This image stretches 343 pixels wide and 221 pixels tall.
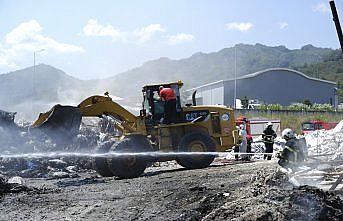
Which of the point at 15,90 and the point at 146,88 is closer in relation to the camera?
the point at 146,88

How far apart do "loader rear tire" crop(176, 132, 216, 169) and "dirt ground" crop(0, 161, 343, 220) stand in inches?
82.7

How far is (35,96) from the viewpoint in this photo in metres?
46.9

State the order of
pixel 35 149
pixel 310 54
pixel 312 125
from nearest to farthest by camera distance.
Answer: pixel 35 149, pixel 312 125, pixel 310 54

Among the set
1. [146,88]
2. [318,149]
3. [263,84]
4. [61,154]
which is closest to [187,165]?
[146,88]

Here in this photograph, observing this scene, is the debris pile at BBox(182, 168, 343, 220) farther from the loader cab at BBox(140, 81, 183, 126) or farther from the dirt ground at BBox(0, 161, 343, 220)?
the loader cab at BBox(140, 81, 183, 126)

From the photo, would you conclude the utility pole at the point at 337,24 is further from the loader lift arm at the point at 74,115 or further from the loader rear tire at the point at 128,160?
the loader lift arm at the point at 74,115

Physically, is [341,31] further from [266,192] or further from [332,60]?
[332,60]

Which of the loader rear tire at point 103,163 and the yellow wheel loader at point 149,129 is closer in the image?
the yellow wheel loader at point 149,129

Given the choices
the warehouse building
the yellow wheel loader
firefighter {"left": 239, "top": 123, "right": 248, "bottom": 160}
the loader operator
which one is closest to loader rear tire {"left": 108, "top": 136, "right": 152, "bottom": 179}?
the yellow wheel loader

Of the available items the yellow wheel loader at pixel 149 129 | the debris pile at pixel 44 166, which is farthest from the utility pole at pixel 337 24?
the debris pile at pixel 44 166

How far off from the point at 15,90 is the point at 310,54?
16297 centimetres

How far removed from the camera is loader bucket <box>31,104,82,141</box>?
42.9ft

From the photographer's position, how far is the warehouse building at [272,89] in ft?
178

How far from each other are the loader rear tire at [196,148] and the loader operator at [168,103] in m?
0.70
